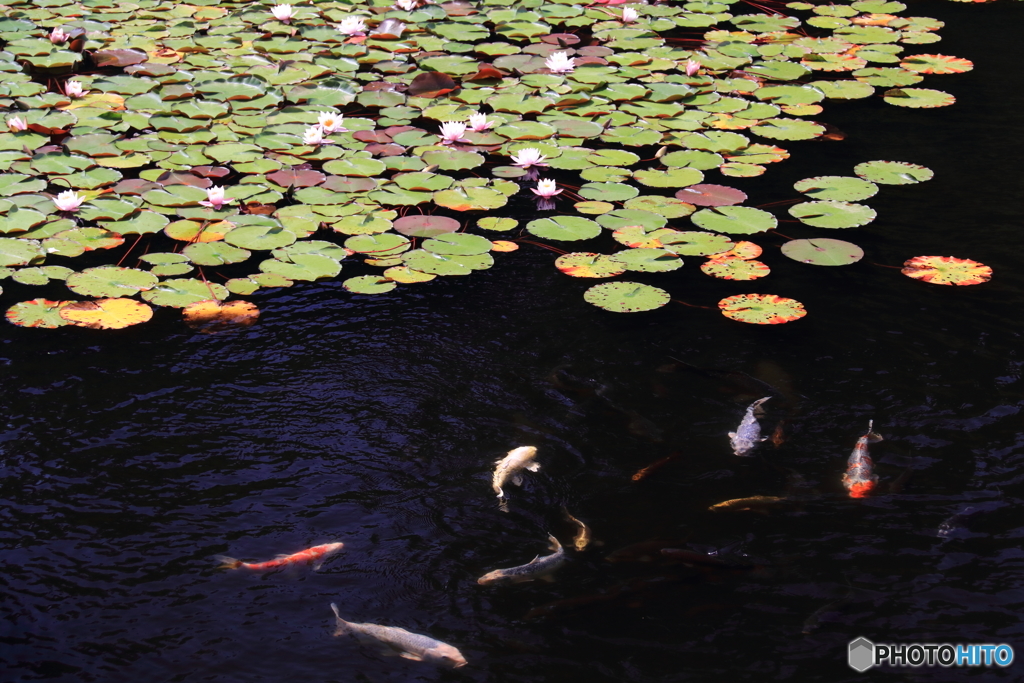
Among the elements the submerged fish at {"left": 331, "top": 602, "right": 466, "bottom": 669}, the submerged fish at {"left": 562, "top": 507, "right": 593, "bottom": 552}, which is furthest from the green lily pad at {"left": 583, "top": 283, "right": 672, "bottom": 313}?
the submerged fish at {"left": 331, "top": 602, "right": 466, "bottom": 669}

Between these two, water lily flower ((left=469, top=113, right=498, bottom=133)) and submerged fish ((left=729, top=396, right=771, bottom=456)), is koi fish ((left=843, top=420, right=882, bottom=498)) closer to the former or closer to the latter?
submerged fish ((left=729, top=396, right=771, bottom=456))

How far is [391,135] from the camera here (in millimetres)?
5691

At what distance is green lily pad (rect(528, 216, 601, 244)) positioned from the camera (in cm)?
472

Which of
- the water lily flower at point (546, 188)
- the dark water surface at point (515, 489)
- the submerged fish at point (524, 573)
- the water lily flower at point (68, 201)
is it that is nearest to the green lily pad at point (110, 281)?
the dark water surface at point (515, 489)

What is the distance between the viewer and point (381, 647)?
2641 millimetres

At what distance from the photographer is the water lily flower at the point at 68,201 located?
4.71 m

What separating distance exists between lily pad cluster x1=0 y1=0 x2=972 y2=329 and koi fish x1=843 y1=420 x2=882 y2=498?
1234 mm

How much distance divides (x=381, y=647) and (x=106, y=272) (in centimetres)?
274

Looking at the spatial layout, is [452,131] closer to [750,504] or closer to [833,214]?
[833,214]

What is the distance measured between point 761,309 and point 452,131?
236cm

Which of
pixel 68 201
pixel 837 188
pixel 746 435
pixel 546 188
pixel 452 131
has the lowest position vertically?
pixel 746 435

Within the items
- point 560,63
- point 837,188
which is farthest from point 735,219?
point 560,63

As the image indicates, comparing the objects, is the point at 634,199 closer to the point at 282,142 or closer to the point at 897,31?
the point at 282,142

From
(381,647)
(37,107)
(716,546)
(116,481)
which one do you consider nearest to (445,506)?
(381,647)
